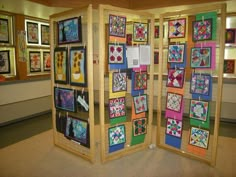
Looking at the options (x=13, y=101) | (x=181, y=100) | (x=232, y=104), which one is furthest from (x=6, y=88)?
(x=232, y=104)

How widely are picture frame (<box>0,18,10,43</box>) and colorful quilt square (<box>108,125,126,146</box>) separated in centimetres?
309

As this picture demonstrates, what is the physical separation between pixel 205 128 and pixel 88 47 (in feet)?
5.90

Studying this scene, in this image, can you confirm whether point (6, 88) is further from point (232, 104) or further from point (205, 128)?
point (232, 104)

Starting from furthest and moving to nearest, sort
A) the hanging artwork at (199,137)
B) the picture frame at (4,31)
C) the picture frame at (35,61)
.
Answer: the picture frame at (35,61), the picture frame at (4,31), the hanging artwork at (199,137)

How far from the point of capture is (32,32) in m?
4.84

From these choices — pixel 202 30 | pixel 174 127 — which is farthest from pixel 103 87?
pixel 202 30

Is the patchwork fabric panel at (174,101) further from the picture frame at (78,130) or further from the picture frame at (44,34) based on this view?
the picture frame at (44,34)

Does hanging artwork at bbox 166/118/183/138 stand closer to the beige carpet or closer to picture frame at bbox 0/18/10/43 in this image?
the beige carpet

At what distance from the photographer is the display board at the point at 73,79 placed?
2586 millimetres

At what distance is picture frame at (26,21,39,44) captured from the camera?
4758 mm

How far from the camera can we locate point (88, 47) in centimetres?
250

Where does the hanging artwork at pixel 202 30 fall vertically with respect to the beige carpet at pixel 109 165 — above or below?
above

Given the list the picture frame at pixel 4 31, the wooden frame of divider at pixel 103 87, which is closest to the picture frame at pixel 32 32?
the picture frame at pixel 4 31

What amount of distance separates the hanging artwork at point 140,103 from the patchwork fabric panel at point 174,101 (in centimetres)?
34
